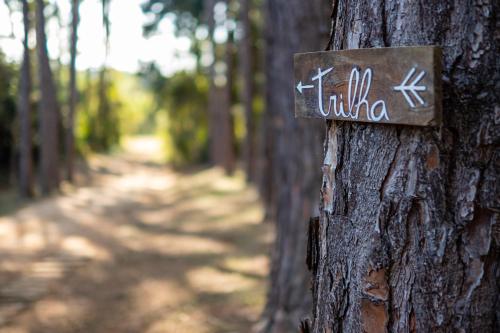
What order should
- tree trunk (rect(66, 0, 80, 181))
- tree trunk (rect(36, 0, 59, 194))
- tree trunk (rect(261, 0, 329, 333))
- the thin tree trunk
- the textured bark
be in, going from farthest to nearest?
the thin tree trunk < tree trunk (rect(66, 0, 80, 181)) < tree trunk (rect(36, 0, 59, 194)) < the textured bark < tree trunk (rect(261, 0, 329, 333))

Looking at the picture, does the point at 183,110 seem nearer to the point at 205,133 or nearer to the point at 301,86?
the point at 205,133

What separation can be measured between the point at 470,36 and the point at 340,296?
829mm

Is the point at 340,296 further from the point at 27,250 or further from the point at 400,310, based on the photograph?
the point at 27,250

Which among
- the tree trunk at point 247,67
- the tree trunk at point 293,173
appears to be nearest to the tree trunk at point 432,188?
the tree trunk at point 293,173

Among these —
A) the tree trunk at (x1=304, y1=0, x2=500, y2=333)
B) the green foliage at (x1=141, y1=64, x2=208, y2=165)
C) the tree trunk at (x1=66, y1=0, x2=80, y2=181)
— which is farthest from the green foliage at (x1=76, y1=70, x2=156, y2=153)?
the tree trunk at (x1=304, y1=0, x2=500, y2=333)

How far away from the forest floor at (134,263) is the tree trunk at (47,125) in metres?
0.63

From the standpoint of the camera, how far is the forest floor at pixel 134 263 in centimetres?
707

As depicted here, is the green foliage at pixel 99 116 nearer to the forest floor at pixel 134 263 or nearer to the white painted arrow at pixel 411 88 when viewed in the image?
the forest floor at pixel 134 263

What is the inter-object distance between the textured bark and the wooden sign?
1349 centimetres

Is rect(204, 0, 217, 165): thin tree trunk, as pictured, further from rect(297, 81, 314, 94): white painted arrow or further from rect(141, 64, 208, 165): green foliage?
rect(297, 81, 314, 94): white painted arrow

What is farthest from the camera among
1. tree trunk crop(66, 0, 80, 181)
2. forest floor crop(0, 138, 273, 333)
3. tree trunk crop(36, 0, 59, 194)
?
tree trunk crop(66, 0, 80, 181)

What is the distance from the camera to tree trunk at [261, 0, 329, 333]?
205 inches

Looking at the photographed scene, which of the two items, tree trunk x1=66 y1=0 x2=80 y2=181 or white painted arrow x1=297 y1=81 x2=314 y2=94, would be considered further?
tree trunk x1=66 y1=0 x2=80 y2=181

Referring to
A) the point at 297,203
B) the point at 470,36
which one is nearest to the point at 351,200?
the point at 470,36
